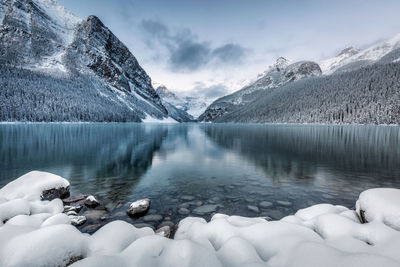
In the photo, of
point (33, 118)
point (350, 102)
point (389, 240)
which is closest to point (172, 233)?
point (389, 240)

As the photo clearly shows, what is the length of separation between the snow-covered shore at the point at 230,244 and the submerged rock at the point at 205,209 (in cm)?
306

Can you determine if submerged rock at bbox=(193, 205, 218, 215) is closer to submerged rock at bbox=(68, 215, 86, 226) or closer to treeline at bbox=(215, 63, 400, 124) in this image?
submerged rock at bbox=(68, 215, 86, 226)

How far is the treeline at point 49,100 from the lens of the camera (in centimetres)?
11588

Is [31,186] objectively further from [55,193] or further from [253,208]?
[253,208]

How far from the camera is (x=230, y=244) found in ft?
13.6

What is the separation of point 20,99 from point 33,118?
1647cm

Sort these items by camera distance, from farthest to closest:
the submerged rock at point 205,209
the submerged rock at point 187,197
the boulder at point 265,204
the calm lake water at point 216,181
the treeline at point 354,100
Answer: the treeline at point 354,100, the submerged rock at point 187,197, the calm lake water at point 216,181, the boulder at point 265,204, the submerged rock at point 205,209

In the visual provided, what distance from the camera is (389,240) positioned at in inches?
164

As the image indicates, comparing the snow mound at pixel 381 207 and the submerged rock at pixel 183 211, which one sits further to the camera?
the submerged rock at pixel 183 211

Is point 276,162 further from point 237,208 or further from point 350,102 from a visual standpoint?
point 350,102

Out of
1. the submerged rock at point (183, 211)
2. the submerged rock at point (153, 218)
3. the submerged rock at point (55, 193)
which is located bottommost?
the submerged rock at point (183, 211)

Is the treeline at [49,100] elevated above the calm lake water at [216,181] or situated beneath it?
elevated above

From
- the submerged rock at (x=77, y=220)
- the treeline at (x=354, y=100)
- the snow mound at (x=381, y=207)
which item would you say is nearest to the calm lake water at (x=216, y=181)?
the submerged rock at (x=77, y=220)

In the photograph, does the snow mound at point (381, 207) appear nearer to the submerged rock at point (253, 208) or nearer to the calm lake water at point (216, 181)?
the calm lake water at point (216, 181)
